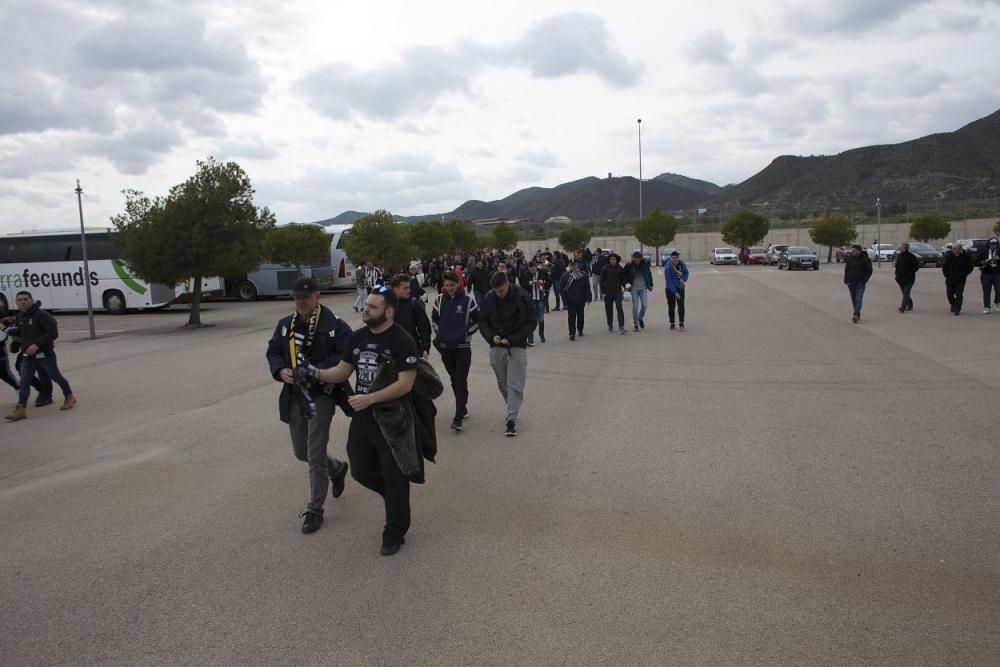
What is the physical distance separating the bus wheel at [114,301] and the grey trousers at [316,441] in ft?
82.4

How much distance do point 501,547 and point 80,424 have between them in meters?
6.58

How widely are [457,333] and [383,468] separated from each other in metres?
3.37

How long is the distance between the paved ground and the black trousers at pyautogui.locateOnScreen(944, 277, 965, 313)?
8.25 metres

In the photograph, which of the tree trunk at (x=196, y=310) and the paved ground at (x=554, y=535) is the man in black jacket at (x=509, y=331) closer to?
the paved ground at (x=554, y=535)

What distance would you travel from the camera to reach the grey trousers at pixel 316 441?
5191 mm

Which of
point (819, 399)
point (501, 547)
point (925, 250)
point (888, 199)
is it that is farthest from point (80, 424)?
point (888, 199)

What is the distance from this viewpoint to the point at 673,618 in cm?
379

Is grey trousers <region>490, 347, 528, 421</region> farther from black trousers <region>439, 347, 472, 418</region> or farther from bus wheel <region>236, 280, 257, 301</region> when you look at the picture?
bus wheel <region>236, 280, 257, 301</region>

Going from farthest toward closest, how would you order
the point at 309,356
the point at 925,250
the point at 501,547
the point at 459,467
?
the point at 925,250, the point at 459,467, the point at 309,356, the point at 501,547

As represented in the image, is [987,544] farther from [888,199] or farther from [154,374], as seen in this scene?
[888,199]

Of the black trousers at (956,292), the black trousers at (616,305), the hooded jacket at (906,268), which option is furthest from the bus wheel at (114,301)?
the black trousers at (956,292)

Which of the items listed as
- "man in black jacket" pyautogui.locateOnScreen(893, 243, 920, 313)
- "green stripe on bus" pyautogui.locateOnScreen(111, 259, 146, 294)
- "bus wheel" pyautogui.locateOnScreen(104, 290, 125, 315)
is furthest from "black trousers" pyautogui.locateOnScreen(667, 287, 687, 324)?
"bus wheel" pyautogui.locateOnScreen(104, 290, 125, 315)

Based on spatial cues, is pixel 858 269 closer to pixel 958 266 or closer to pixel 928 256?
pixel 958 266

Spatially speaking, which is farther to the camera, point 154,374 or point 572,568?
point 154,374
